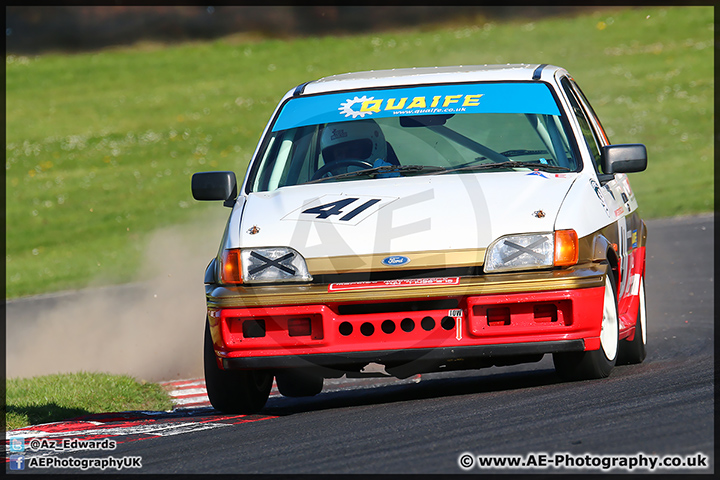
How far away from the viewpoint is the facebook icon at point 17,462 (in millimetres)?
5117

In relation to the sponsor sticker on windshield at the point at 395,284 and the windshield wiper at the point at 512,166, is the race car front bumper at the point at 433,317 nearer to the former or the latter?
the sponsor sticker on windshield at the point at 395,284

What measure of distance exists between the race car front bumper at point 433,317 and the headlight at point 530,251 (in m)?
0.06

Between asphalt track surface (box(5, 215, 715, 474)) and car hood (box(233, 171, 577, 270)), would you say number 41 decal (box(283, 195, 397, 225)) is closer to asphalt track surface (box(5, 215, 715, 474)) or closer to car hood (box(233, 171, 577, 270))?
car hood (box(233, 171, 577, 270))

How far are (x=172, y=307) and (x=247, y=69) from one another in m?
28.7

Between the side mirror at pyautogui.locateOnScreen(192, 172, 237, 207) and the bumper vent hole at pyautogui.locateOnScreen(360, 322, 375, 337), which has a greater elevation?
the side mirror at pyautogui.locateOnScreen(192, 172, 237, 207)

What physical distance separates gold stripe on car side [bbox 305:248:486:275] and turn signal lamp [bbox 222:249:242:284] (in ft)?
1.50

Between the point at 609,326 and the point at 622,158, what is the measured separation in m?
1.01

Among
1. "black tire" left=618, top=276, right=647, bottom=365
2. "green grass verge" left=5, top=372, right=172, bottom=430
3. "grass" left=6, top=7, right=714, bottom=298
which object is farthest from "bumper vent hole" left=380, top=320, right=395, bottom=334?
"grass" left=6, top=7, right=714, bottom=298

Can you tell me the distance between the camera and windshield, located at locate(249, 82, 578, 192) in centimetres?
668

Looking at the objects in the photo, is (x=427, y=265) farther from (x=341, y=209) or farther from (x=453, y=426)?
(x=453, y=426)

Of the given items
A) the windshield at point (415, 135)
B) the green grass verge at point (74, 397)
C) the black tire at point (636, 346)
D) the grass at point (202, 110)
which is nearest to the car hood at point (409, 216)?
the windshield at point (415, 135)

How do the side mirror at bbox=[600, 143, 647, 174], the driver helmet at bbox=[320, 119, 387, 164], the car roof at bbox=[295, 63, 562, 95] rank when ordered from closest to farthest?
the side mirror at bbox=[600, 143, 647, 174]
the driver helmet at bbox=[320, 119, 387, 164]
the car roof at bbox=[295, 63, 562, 95]

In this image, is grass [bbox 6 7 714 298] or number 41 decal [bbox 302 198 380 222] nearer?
number 41 decal [bbox 302 198 380 222]
